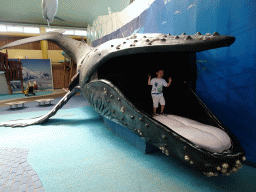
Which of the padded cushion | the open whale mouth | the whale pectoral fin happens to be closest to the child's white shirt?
the open whale mouth

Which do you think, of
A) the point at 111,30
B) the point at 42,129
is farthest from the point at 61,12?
the point at 42,129

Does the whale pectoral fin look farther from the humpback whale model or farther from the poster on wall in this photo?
the poster on wall

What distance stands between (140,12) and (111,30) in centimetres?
296

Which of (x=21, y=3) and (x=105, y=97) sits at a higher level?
(x=21, y=3)

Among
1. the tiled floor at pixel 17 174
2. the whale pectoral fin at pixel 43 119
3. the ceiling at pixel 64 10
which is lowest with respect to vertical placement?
the tiled floor at pixel 17 174

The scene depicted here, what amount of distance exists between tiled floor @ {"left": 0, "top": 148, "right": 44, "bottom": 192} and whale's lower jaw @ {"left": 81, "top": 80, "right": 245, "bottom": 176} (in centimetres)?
117

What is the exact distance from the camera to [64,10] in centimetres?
931

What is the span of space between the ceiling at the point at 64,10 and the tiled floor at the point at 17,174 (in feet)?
20.3

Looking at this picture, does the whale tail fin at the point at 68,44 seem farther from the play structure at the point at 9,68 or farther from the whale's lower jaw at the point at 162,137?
the play structure at the point at 9,68

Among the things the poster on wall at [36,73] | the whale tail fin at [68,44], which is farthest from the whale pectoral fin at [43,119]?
the poster on wall at [36,73]

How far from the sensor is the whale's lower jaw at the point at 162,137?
1.32 m

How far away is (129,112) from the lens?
187cm

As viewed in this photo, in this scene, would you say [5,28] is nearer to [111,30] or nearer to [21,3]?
[21,3]

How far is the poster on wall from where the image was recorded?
11.5 meters
